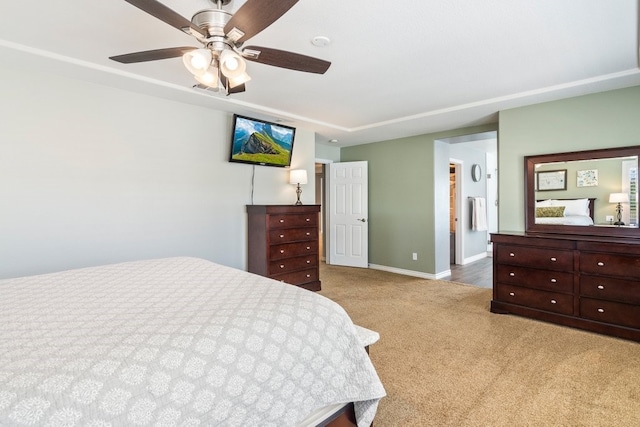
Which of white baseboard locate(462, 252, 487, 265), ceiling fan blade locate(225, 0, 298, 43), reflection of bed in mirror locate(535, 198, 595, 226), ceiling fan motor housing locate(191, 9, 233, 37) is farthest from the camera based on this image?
white baseboard locate(462, 252, 487, 265)

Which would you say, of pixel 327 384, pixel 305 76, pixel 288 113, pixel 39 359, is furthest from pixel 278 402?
pixel 288 113

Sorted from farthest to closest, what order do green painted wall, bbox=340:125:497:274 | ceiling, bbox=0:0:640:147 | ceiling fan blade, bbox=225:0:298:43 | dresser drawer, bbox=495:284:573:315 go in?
green painted wall, bbox=340:125:497:274 < dresser drawer, bbox=495:284:573:315 < ceiling, bbox=0:0:640:147 < ceiling fan blade, bbox=225:0:298:43

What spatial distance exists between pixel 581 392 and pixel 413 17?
2.57 m

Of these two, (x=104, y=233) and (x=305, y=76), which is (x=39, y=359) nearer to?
(x=104, y=233)

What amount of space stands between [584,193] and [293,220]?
3.21 meters

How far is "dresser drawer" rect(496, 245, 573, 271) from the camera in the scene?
9.99ft

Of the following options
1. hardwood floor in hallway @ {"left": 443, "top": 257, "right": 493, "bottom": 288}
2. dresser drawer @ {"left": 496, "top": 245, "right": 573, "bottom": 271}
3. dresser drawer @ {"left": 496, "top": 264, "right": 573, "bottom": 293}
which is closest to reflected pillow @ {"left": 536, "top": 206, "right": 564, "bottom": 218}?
dresser drawer @ {"left": 496, "top": 245, "right": 573, "bottom": 271}

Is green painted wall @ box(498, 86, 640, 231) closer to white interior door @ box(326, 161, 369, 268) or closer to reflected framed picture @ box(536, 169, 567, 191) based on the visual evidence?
reflected framed picture @ box(536, 169, 567, 191)

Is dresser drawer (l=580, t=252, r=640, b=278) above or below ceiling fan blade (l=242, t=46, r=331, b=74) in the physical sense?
below

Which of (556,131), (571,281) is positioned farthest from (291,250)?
(556,131)

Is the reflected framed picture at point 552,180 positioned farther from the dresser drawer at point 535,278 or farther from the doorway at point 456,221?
the doorway at point 456,221

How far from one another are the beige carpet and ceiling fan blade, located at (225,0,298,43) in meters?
2.13

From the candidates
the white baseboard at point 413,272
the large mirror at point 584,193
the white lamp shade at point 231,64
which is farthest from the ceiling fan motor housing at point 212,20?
the white baseboard at point 413,272

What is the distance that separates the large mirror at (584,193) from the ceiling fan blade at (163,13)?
12.0 ft
